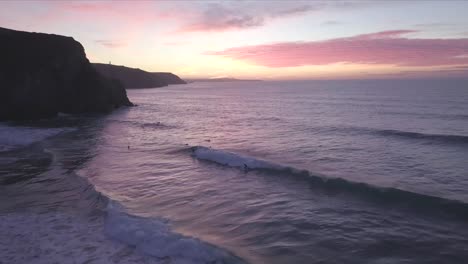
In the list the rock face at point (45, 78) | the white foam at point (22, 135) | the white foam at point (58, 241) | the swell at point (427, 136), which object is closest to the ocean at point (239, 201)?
the white foam at point (58, 241)

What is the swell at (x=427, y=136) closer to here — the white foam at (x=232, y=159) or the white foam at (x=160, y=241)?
the white foam at (x=232, y=159)

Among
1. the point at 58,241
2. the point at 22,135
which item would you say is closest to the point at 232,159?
the point at 58,241

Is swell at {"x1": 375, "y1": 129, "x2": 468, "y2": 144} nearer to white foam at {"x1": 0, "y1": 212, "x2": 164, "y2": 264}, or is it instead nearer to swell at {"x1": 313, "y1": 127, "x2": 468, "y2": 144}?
swell at {"x1": 313, "y1": 127, "x2": 468, "y2": 144}

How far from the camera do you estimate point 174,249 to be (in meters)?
9.80

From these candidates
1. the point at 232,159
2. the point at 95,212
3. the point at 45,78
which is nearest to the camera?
the point at 95,212

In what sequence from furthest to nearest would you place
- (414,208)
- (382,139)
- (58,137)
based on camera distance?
(58,137), (382,139), (414,208)

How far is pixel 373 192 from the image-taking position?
49.3 feet

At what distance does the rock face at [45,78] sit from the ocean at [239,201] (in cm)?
1982

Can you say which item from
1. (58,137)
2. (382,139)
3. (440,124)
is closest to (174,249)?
(382,139)

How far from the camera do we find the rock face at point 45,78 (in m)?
44.0

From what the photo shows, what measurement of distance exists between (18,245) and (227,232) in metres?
5.97

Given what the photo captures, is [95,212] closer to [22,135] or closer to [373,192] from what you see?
[373,192]

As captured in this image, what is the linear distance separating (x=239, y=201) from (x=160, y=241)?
478cm

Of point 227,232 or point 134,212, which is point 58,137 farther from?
point 227,232
